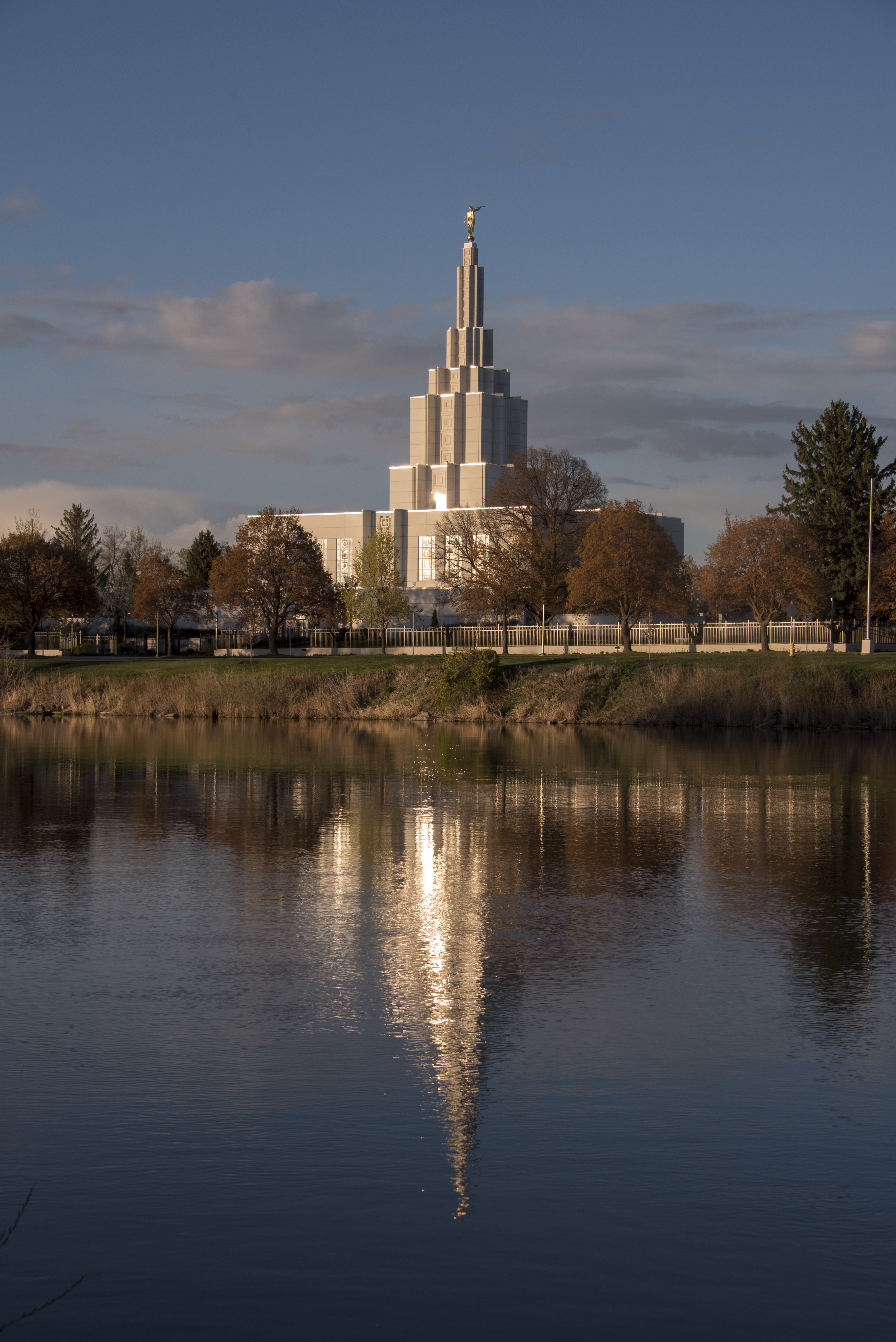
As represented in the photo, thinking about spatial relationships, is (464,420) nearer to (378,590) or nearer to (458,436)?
(458,436)

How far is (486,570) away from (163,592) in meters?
26.7

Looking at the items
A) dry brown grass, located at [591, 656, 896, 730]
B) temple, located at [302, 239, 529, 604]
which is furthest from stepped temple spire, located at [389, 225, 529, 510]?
dry brown grass, located at [591, 656, 896, 730]

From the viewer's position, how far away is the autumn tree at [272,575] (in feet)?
245

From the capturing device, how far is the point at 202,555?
110 meters

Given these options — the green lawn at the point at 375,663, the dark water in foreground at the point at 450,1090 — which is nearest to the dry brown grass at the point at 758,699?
the green lawn at the point at 375,663

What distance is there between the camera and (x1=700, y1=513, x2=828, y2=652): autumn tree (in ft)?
227

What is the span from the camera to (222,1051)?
7.98 metres

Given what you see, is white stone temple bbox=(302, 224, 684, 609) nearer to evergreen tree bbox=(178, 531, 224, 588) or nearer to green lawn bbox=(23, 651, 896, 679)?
evergreen tree bbox=(178, 531, 224, 588)

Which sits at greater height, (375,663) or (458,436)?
(458,436)

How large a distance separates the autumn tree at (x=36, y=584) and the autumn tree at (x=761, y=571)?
38604 mm

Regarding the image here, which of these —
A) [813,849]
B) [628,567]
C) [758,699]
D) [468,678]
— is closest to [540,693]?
[468,678]

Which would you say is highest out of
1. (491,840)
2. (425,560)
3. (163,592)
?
(425,560)

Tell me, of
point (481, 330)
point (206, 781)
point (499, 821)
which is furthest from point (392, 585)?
point (499, 821)

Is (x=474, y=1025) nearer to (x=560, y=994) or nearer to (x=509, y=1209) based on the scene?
(x=560, y=994)
